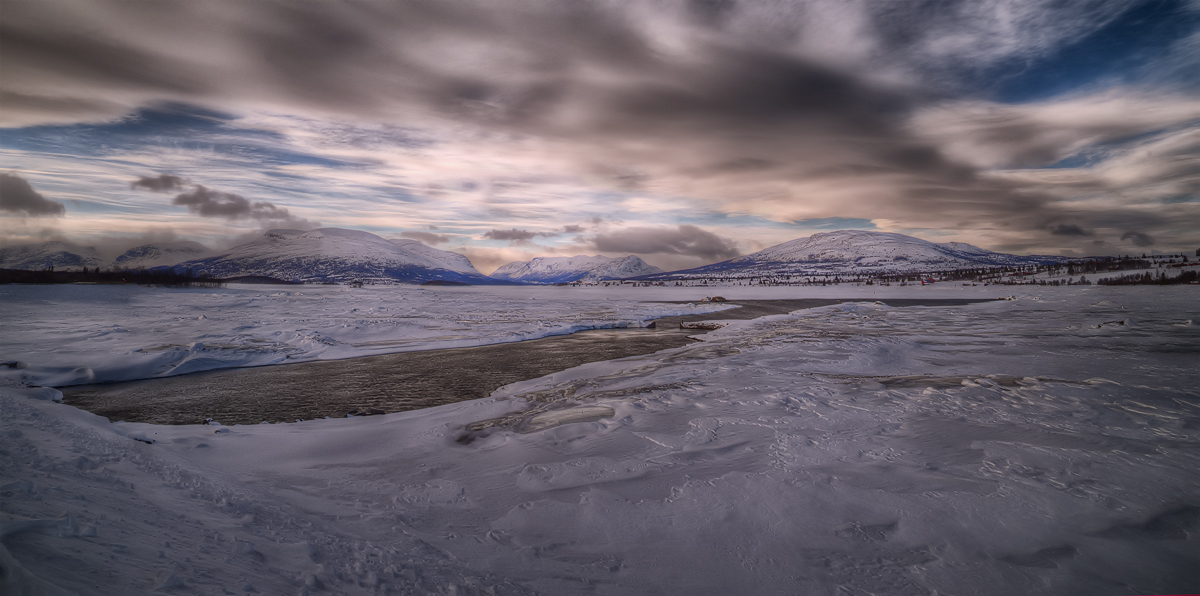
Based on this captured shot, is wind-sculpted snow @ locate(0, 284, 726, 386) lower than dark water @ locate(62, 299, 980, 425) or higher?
higher

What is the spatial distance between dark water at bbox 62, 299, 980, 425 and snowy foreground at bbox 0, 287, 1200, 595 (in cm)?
123

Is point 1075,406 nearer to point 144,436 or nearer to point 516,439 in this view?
point 516,439

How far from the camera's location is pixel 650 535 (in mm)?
4395

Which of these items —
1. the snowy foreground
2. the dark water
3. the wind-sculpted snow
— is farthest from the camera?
the wind-sculpted snow

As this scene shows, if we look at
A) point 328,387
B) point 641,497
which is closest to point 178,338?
point 328,387

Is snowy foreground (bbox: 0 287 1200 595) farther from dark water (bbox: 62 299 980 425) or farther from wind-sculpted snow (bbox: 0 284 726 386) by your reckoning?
wind-sculpted snow (bbox: 0 284 726 386)

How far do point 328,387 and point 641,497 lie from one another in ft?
30.3

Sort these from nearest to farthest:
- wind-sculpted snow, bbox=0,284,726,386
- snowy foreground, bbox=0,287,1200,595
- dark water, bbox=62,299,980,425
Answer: snowy foreground, bbox=0,287,1200,595 → dark water, bbox=62,299,980,425 → wind-sculpted snow, bbox=0,284,726,386

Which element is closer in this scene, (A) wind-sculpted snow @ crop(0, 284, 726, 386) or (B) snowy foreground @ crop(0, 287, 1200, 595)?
(B) snowy foreground @ crop(0, 287, 1200, 595)

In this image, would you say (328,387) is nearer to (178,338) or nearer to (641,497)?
(641,497)

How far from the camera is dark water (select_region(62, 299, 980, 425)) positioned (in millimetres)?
8852

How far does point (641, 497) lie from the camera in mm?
5066

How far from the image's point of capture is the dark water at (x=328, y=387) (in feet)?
29.0

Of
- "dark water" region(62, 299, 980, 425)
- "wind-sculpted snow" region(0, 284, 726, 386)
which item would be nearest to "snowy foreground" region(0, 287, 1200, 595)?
"dark water" region(62, 299, 980, 425)
